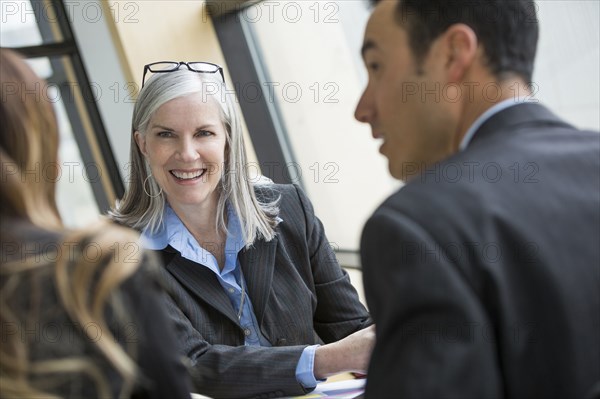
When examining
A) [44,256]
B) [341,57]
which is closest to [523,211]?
Answer: [44,256]

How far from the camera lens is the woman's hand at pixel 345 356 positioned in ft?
7.76

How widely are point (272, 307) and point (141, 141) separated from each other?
718mm

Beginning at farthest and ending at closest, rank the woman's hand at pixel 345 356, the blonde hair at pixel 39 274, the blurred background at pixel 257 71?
the blurred background at pixel 257 71, the woman's hand at pixel 345 356, the blonde hair at pixel 39 274

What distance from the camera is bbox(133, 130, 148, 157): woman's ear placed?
2949 millimetres

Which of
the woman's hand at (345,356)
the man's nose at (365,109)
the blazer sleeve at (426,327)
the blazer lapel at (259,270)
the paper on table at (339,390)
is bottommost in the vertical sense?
the paper on table at (339,390)

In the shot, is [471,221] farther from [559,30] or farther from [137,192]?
[559,30]

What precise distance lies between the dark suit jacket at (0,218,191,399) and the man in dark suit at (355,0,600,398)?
1.18 feet

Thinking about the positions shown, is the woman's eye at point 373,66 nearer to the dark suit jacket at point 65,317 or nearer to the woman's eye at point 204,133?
the dark suit jacket at point 65,317

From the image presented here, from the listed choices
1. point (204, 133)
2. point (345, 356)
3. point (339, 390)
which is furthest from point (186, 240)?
point (339, 390)

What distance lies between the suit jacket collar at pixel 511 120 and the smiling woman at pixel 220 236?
1137mm

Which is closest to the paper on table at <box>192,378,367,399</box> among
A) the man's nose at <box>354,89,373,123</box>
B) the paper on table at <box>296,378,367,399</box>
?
A: the paper on table at <box>296,378,367,399</box>

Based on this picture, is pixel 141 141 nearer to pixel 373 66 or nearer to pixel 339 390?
pixel 339 390

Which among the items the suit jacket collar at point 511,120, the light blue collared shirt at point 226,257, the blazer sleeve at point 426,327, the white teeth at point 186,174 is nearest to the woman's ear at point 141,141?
the white teeth at point 186,174

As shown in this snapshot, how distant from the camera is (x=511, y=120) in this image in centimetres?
154
